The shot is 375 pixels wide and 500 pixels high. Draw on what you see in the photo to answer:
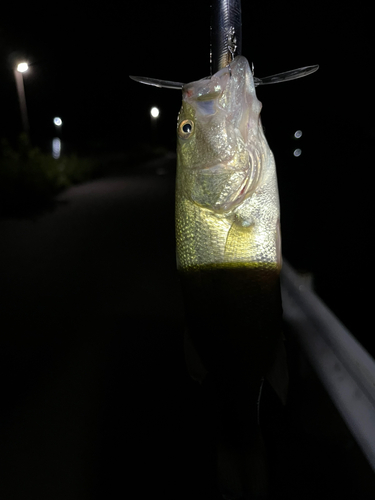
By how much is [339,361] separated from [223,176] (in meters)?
1.50

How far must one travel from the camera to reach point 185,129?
3.66 ft

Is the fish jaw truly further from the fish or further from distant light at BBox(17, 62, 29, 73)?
distant light at BBox(17, 62, 29, 73)

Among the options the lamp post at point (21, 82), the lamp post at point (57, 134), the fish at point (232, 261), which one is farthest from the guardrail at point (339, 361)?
the lamp post at point (57, 134)

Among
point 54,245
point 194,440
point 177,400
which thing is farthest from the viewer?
point 54,245

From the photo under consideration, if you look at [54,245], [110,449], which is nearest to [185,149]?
[110,449]

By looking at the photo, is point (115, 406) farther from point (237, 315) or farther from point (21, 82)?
point (21, 82)

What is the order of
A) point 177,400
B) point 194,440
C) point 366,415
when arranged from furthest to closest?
point 177,400 → point 194,440 → point 366,415

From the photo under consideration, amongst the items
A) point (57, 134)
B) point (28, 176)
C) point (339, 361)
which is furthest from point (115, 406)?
point (57, 134)

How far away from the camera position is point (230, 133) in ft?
3.36

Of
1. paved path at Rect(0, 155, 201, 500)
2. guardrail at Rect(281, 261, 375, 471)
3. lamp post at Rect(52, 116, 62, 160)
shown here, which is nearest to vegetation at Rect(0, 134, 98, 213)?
paved path at Rect(0, 155, 201, 500)

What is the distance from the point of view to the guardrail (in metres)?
1.52

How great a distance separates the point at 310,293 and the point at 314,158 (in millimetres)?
22309

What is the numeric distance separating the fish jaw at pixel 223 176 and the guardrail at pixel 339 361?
115 cm

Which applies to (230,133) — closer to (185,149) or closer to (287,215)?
(185,149)
